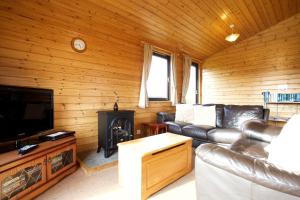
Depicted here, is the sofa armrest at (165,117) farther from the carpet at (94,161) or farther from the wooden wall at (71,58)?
the carpet at (94,161)

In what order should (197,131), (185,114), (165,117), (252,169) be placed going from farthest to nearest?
(165,117) → (185,114) → (197,131) → (252,169)

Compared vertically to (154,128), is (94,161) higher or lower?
lower

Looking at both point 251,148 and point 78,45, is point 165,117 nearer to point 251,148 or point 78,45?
point 251,148

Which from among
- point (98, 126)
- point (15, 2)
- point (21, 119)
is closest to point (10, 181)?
point (21, 119)

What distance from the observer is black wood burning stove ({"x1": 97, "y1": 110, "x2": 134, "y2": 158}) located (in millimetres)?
2525

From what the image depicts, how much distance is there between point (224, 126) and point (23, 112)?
333 centimetres

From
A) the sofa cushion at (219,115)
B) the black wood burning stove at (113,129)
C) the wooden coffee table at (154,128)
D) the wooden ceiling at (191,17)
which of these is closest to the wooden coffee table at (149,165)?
the black wood burning stove at (113,129)

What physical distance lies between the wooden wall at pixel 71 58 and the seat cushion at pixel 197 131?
4.15 ft

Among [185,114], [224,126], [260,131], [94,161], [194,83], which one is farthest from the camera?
[194,83]

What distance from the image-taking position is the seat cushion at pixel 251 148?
62.2 inches

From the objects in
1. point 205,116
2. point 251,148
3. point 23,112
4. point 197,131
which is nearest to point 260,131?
point 251,148

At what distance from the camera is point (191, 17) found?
3.17m

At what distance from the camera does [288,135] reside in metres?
1.28

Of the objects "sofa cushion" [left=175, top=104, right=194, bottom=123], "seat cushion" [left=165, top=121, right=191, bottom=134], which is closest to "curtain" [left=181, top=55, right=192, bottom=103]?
"sofa cushion" [left=175, top=104, right=194, bottom=123]
